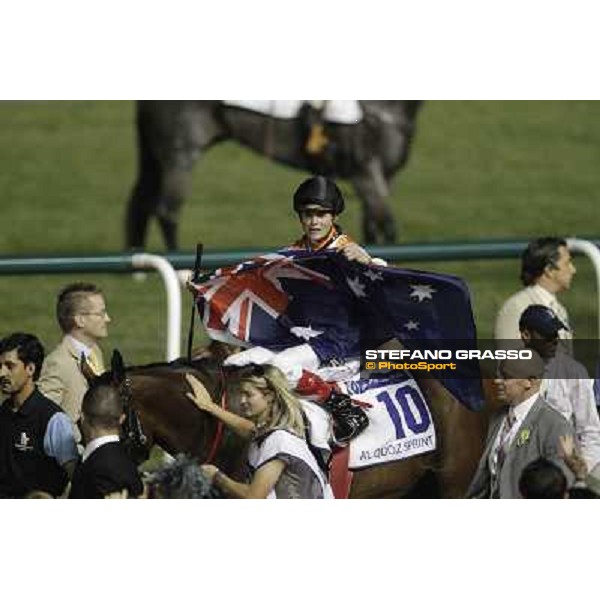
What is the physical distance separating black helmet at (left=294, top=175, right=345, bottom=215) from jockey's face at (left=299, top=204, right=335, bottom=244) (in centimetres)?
2

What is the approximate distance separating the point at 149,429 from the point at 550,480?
1.29m

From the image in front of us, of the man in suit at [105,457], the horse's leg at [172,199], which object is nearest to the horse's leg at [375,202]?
the horse's leg at [172,199]

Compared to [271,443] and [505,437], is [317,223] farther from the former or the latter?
[505,437]

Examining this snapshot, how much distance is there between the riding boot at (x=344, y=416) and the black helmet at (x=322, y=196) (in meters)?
0.60

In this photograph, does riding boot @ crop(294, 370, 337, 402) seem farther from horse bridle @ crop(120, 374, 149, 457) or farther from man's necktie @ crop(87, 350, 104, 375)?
man's necktie @ crop(87, 350, 104, 375)

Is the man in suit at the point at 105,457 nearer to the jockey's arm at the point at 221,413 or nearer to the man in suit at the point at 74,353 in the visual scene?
the man in suit at the point at 74,353

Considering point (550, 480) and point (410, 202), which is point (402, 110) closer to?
point (410, 202)

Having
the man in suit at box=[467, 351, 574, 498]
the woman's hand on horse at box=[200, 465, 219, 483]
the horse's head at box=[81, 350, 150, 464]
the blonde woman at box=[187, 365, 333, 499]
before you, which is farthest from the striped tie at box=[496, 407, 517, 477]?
the horse's head at box=[81, 350, 150, 464]

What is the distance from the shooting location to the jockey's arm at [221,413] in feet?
21.5

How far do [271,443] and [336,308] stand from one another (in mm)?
472

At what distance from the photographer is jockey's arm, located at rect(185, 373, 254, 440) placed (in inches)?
258

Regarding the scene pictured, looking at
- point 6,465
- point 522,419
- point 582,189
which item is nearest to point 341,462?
point 522,419

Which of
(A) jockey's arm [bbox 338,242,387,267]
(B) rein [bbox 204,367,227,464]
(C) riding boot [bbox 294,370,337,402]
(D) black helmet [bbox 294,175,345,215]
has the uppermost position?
(D) black helmet [bbox 294,175,345,215]

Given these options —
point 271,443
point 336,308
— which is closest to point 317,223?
point 336,308
